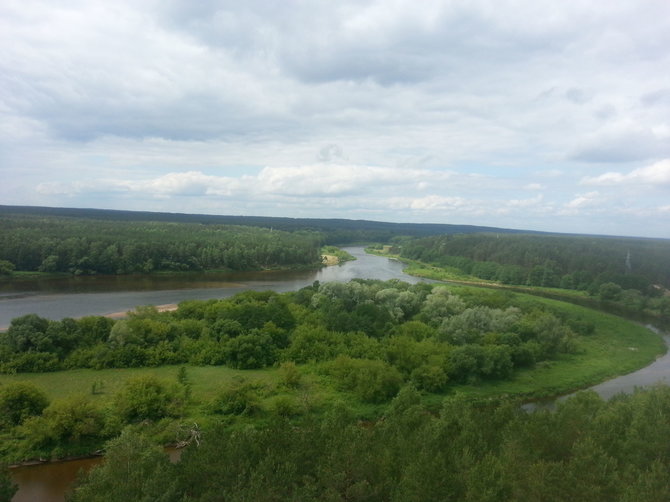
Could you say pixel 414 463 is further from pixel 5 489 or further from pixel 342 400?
pixel 342 400

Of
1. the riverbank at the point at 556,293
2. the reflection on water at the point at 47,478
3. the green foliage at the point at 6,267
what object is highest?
the green foliage at the point at 6,267

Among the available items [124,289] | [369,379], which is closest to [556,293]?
[369,379]

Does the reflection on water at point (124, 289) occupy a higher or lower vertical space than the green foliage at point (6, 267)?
lower

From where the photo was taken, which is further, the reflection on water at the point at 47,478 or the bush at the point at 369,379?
the bush at the point at 369,379

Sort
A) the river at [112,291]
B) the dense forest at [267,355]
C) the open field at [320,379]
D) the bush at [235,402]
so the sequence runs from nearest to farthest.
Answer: the dense forest at [267,355], the bush at [235,402], the open field at [320,379], the river at [112,291]

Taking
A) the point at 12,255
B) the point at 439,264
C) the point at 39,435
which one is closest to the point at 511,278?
the point at 439,264

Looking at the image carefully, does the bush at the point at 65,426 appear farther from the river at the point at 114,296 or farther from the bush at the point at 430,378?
the bush at the point at 430,378

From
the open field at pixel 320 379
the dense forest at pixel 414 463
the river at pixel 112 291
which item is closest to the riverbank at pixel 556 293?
the river at pixel 112 291
